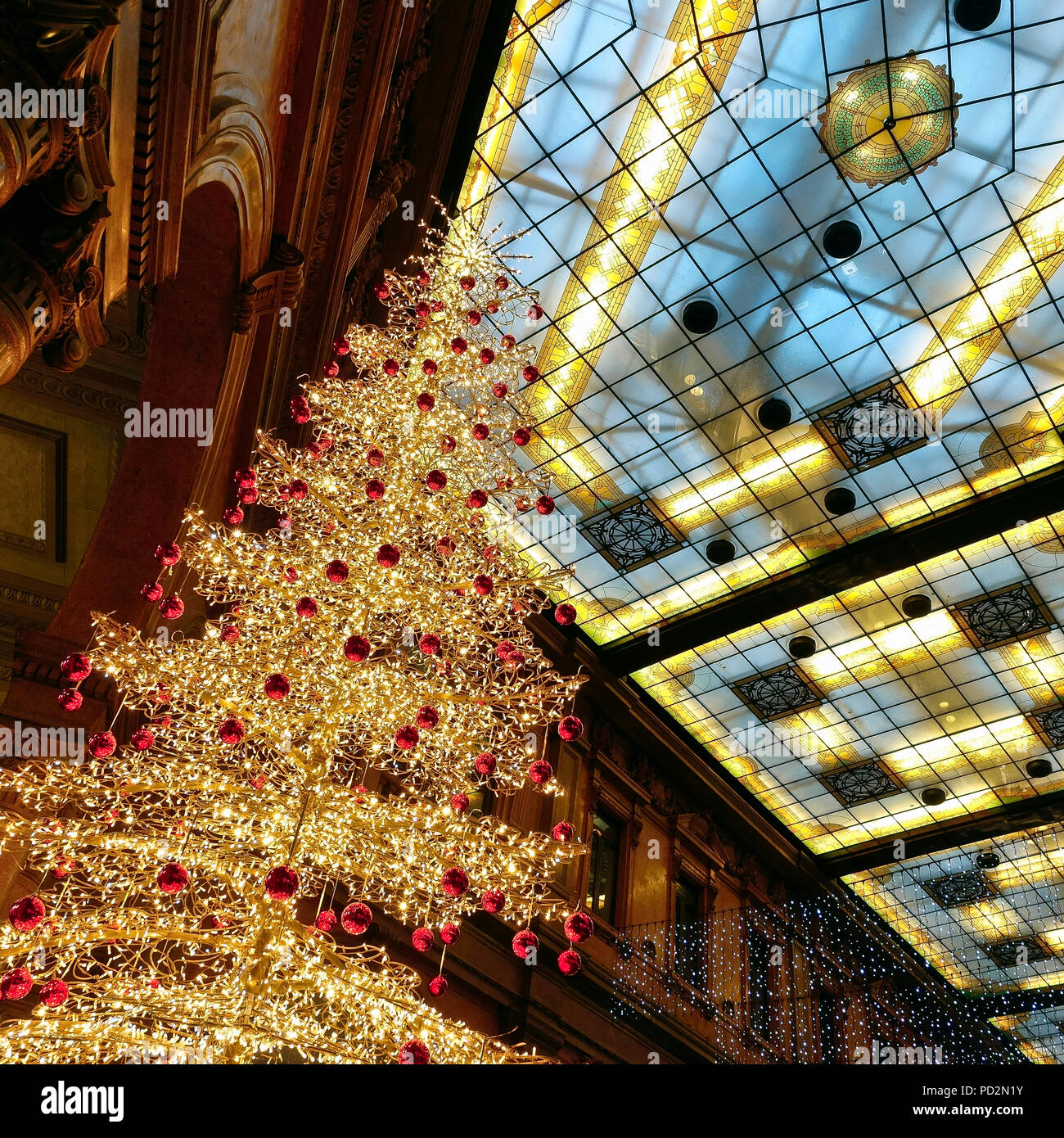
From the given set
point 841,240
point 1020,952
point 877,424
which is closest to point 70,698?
point 841,240

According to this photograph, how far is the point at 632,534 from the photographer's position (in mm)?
11781

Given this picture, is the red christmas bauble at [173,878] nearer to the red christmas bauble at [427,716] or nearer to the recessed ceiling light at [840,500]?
the red christmas bauble at [427,716]

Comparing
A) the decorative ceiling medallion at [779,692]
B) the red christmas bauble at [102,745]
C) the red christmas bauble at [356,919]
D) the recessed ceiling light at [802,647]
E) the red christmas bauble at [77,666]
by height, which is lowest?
the red christmas bauble at [356,919]

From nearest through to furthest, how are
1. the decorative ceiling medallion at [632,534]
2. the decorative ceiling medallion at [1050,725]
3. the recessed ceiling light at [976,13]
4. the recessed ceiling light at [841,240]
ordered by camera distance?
the recessed ceiling light at [976,13] → the recessed ceiling light at [841,240] → the decorative ceiling medallion at [632,534] → the decorative ceiling medallion at [1050,725]

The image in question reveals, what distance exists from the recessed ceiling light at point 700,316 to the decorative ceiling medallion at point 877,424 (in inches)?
68.7

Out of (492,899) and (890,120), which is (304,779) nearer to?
(492,899)

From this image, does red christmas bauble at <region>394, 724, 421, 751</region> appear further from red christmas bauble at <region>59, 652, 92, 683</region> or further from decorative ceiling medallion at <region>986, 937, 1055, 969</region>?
decorative ceiling medallion at <region>986, 937, 1055, 969</region>

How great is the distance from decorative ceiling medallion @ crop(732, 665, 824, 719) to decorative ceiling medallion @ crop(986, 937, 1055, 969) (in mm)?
9611

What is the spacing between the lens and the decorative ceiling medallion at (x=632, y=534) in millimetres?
11570

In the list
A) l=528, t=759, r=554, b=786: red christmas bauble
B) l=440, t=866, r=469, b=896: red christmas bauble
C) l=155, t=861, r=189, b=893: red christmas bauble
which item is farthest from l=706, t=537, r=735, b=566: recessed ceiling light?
l=155, t=861, r=189, b=893: red christmas bauble

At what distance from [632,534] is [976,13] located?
649cm

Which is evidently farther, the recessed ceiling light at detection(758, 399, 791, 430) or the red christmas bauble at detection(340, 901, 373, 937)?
the recessed ceiling light at detection(758, 399, 791, 430)

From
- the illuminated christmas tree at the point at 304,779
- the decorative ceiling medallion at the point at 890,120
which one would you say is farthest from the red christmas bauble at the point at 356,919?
the decorative ceiling medallion at the point at 890,120

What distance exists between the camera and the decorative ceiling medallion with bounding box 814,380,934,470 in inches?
396
